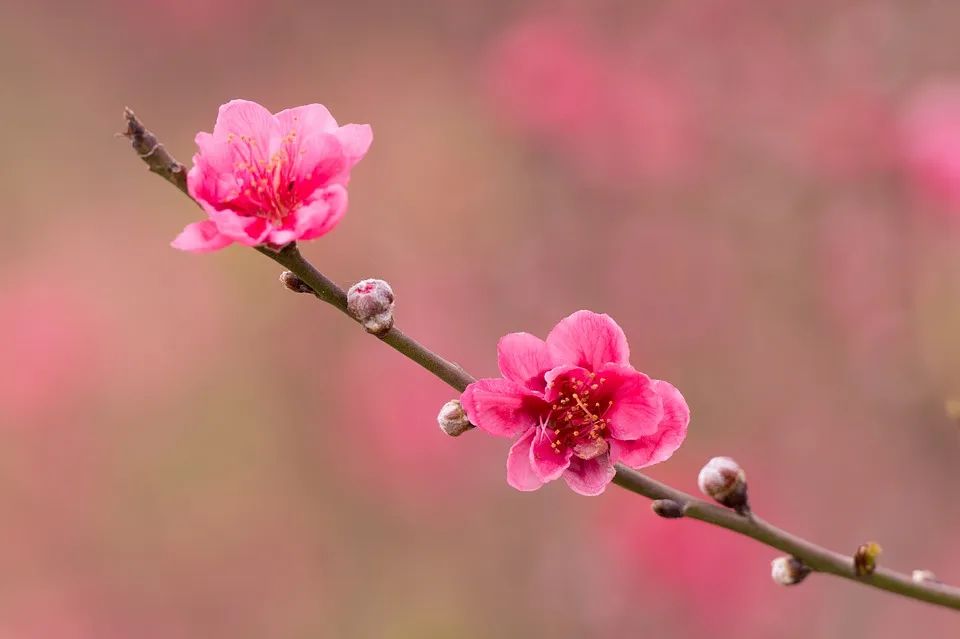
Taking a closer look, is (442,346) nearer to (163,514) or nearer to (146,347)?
(163,514)

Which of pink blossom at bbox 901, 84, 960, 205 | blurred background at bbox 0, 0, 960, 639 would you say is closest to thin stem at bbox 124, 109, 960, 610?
blurred background at bbox 0, 0, 960, 639

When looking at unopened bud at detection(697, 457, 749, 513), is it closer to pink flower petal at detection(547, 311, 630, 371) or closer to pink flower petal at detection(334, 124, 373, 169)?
pink flower petal at detection(547, 311, 630, 371)

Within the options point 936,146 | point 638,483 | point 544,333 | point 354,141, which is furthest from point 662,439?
point 544,333

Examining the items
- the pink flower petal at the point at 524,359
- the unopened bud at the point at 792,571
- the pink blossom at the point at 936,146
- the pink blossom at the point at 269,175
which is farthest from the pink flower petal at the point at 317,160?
the pink blossom at the point at 936,146

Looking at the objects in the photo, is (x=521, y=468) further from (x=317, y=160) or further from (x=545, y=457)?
(x=317, y=160)

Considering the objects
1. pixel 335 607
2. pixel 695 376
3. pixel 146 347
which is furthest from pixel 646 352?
pixel 146 347
